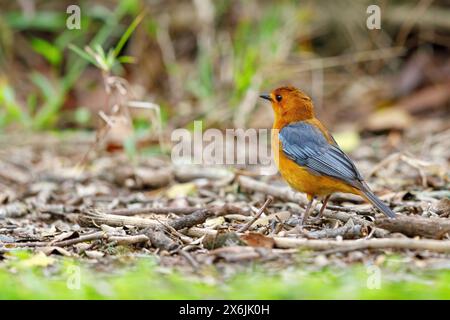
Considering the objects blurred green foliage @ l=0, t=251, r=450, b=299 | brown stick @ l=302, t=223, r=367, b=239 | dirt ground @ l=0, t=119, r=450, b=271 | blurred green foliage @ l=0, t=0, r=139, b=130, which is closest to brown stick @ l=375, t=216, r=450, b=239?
dirt ground @ l=0, t=119, r=450, b=271

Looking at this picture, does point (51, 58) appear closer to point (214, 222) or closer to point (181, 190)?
point (181, 190)

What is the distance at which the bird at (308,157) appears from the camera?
15.8 ft

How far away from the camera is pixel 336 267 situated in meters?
3.70

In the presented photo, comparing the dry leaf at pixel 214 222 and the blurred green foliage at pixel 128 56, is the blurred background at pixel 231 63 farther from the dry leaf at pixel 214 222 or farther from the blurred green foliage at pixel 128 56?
the dry leaf at pixel 214 222

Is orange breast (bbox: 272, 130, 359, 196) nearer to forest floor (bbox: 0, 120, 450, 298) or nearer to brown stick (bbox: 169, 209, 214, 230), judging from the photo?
forest floor (bbox: 0, 120, 450, 298)

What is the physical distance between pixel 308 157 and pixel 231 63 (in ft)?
13.3

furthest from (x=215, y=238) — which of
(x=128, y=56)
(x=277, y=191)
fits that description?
(x=128, y=56)

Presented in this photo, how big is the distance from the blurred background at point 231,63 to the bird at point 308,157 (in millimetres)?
2117

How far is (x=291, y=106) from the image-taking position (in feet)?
18.8

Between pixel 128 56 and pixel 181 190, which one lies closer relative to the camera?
pixel 181 190

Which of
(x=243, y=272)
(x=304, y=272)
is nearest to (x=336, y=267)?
(x=304, y=272)

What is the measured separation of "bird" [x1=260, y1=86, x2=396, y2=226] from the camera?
483 cm

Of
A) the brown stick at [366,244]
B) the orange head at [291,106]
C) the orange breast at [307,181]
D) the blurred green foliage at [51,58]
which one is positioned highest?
the blurred green foliage at [51,58]

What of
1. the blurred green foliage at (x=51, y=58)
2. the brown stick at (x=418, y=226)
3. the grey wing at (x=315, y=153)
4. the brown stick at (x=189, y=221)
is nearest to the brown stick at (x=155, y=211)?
the brown stick at (x=189, y=221)
